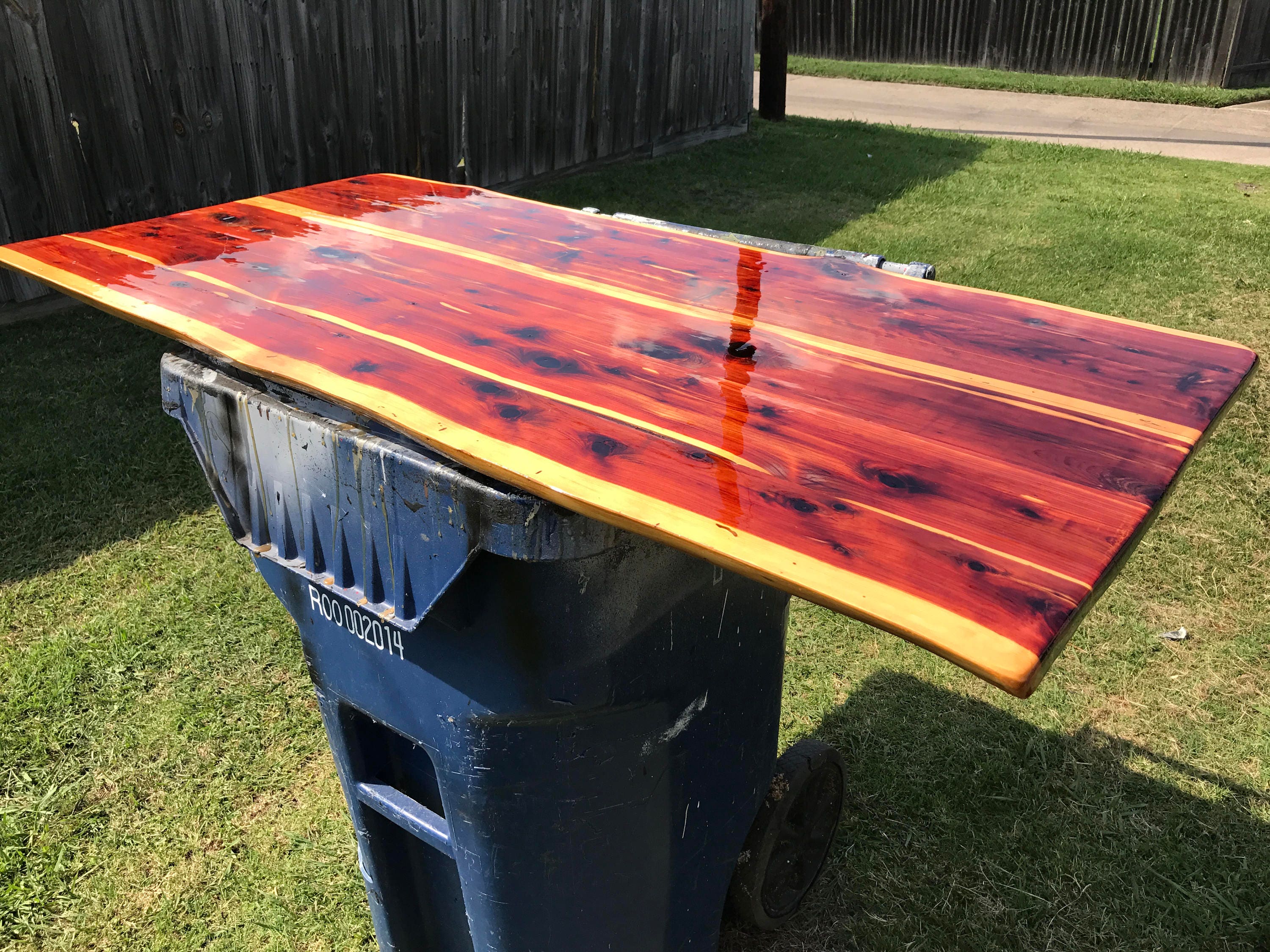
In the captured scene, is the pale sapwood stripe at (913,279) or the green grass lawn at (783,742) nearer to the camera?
the pale sapwood stripe at (913,279)

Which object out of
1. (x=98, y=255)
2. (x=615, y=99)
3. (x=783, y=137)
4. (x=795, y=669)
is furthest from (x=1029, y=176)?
(x=98, y=255)

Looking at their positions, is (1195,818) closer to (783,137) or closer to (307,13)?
(307,13)

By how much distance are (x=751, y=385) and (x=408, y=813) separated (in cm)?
112

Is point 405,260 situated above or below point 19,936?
above

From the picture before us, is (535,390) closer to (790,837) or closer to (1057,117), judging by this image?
(790,837)

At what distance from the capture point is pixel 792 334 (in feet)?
6.28

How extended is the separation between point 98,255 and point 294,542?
3.03 feet

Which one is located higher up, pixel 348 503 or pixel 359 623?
pixel 348 503

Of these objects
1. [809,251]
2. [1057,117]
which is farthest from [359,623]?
[1057,117]

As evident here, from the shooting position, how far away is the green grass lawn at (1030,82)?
13867 mm

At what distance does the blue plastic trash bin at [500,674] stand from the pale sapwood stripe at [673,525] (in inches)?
3.5

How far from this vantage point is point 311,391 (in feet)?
5.55

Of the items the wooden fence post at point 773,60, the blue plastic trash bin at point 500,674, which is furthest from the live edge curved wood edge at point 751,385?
the wooden fence post at point 773,60

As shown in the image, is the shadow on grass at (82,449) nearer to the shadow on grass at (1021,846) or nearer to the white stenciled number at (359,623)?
the white stenciled number at (359,623)
